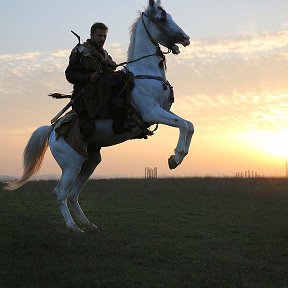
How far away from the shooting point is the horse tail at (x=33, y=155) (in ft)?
36.5

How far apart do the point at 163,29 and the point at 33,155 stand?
150 inches

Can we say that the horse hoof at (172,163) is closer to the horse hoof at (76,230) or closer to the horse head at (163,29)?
the horse head at (163,29)

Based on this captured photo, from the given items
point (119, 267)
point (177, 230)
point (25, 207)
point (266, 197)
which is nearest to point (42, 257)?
point (119, 267)

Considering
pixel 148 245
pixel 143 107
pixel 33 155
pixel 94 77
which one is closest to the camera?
pixel 148 245

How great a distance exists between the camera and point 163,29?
30.6 ft

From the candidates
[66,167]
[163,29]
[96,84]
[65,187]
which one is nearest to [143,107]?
[96,84]

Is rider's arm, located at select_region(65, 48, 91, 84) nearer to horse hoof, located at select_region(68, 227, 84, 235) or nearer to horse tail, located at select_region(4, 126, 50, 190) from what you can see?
horse tail, located at select_region(4, 126, 50, 190)

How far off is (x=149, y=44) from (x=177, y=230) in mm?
3652

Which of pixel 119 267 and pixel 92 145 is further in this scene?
pixel 92 145

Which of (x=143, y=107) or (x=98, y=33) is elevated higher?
(x=98, y=33)

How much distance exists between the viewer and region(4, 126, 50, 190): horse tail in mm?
11117

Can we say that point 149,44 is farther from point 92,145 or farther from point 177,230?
point 177,230

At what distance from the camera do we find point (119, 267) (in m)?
6.90

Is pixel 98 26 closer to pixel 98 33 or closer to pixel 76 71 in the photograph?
pixel 98 33
